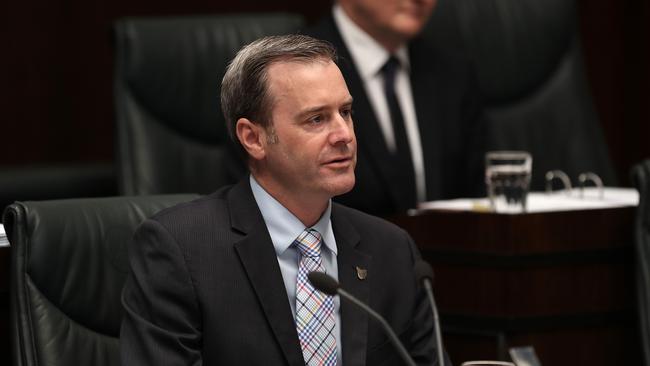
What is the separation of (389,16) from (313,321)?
55.0 inches

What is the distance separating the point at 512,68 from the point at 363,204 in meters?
0.73

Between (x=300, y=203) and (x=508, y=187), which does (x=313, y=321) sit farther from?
(x=508, y=187)

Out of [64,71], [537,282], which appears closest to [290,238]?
[537,282]

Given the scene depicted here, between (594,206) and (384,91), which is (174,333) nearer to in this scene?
(594,206)

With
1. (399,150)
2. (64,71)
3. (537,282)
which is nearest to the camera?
(537,282)

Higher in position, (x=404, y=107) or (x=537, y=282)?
(x=404, y=107)

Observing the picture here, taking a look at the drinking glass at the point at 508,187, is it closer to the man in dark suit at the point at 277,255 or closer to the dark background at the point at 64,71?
the man in dark suit at the point at 277,255

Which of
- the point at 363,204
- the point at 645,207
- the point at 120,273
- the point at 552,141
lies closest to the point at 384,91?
the point at 363,204

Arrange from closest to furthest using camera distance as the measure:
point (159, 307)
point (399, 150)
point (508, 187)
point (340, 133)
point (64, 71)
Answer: point (159, 307) → point (340, 133) → point (508, 187) → point (399, 150) → point (64, 71)

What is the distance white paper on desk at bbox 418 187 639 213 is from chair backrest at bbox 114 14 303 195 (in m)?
0.58

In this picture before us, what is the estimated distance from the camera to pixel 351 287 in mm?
1846

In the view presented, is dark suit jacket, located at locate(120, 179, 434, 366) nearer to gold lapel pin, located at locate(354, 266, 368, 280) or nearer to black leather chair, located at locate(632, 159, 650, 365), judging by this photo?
gold lapel pin, located at locate(354, 266, 368, 280)

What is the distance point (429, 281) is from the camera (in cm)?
162

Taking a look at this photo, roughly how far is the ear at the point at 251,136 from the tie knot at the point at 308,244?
14 centimetres
